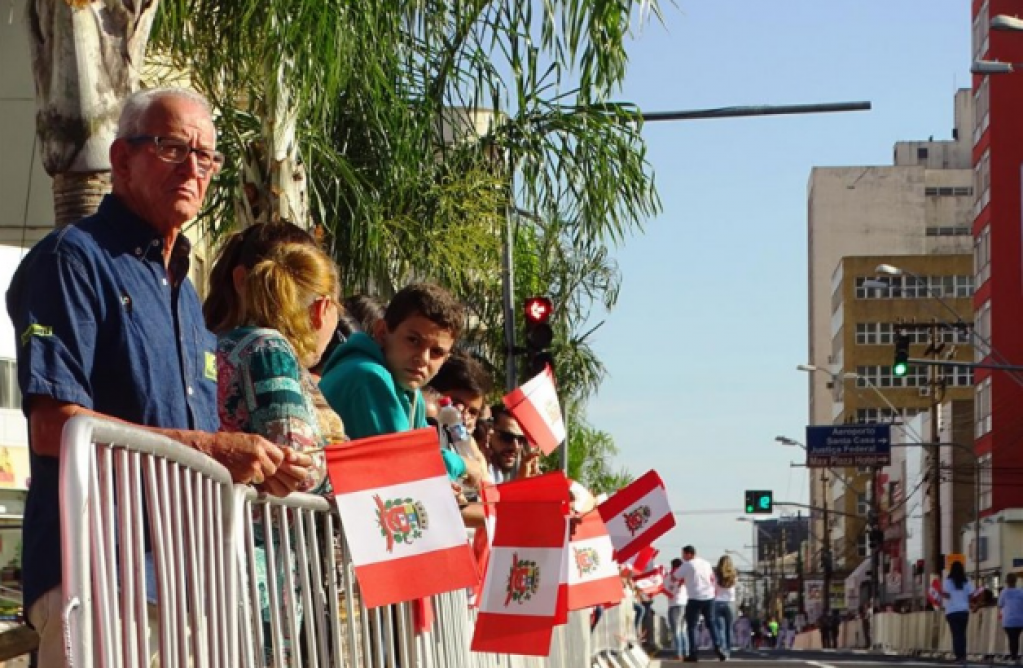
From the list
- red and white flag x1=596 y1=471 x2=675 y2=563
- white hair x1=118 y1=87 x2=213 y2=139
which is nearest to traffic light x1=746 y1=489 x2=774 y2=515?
red and white flag x1=596 y1=471 x2=675 y2=563

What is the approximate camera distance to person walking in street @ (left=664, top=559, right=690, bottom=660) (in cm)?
2919

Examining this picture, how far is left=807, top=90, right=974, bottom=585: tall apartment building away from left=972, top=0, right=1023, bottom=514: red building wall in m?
44.6

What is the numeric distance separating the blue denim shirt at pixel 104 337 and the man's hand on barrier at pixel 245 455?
0.69ft

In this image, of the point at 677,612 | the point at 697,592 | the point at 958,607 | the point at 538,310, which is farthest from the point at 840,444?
the point at 538,310

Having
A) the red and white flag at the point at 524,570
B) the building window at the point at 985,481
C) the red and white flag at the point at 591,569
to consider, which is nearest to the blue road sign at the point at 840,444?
the building window at the point at 985,481

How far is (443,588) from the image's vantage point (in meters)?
6.12

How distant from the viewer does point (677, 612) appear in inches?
1182

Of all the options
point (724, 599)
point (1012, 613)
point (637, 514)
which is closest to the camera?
point (637, 514)

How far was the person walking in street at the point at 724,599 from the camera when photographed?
28.5 metres

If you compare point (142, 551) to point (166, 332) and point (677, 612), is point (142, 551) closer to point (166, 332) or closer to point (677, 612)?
point (166, 332)

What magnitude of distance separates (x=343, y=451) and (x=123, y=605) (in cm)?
194

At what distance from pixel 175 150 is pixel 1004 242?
7863 centimetres

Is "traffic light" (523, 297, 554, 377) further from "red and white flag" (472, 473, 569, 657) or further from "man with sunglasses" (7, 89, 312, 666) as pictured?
"man with sunglasses" (7, 89, 312, 666)

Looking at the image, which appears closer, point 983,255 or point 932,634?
point 932,634
